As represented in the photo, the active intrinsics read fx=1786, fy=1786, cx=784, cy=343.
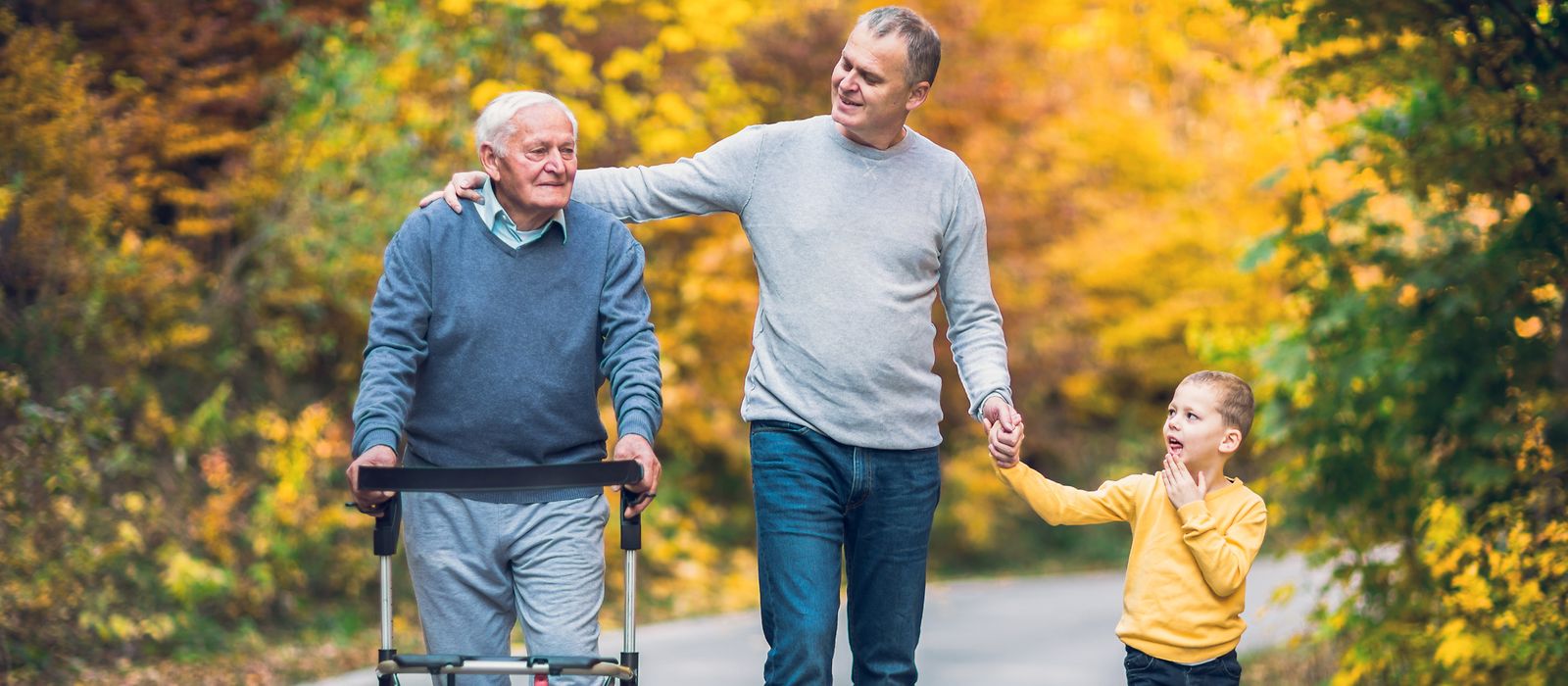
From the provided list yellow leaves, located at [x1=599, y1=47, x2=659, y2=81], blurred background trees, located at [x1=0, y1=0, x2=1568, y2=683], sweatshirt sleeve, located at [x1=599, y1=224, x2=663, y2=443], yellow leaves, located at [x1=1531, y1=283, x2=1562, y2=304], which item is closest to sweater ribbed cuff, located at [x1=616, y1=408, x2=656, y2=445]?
sweatshirt sleeve, located at [x1=599, y1=224, x2=663, y2=443]

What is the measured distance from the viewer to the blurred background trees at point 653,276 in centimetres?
643

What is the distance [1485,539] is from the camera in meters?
6.64

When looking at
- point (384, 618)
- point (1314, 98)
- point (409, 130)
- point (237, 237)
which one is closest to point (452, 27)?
point (409, 130)


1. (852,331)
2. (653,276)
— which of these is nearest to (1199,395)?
(852,331)

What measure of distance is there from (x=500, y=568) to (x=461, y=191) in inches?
34.8

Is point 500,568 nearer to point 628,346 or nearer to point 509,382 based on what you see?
point 509,382

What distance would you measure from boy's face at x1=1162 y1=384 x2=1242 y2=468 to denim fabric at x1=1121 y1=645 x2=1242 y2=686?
47 centimetres

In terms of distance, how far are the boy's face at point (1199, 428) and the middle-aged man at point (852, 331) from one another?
377 mm

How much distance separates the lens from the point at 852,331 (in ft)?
14.1

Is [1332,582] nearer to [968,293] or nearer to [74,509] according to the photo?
[968,293]

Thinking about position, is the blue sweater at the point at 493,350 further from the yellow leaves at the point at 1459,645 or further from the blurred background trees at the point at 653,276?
the yellow leaves at the point at 1459,645

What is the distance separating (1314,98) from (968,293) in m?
2.61

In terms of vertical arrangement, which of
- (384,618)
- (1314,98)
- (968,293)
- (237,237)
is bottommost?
(384,618)

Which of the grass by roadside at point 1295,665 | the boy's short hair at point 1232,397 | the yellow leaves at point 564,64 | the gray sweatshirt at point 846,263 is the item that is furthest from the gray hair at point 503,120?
the yellow leaves at point 564,64
